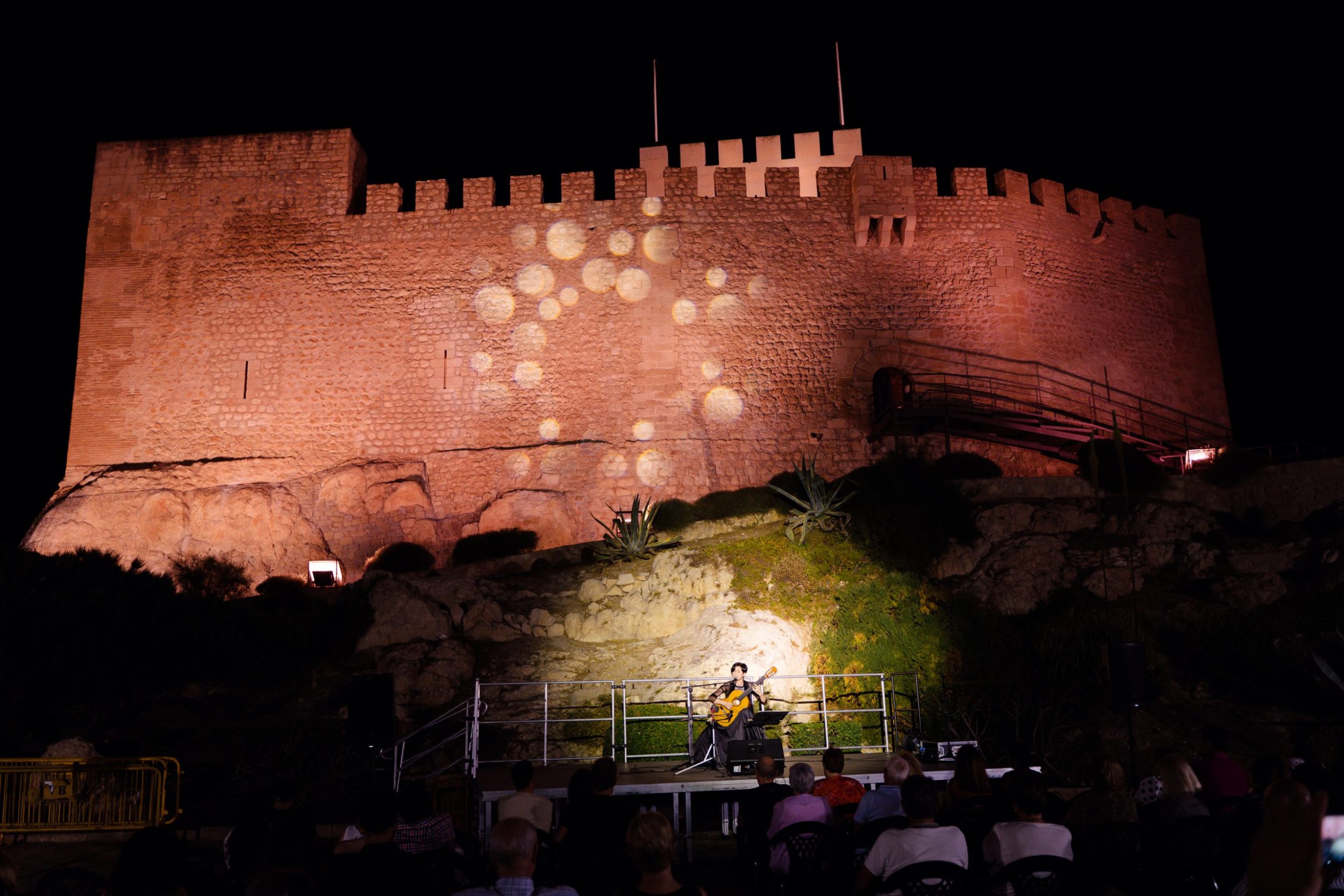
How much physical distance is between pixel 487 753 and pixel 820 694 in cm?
315

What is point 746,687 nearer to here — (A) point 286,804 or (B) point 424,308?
(A) point 286,804

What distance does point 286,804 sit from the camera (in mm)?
4453

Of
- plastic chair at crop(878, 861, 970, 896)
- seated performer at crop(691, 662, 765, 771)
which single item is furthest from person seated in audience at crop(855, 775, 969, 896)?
seated performer at crop(691, 662, 765, 771)

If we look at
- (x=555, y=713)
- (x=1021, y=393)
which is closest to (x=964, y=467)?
(x=1021, y=393)

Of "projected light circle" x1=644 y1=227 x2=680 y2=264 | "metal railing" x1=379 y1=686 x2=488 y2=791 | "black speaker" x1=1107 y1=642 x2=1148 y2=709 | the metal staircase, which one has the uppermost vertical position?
"projected light circle" x1=644 y1=227 x2=680 y2=264

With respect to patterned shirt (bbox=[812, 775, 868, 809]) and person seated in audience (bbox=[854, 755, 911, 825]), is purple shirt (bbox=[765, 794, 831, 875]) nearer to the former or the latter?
person seated in audience (bbox=[854, 755, 911, 825])

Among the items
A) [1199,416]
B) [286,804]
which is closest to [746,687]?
[286,804]

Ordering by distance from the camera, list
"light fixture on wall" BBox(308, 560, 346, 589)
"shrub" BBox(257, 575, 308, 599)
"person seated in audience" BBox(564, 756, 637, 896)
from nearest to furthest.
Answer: "person seated in audience" BBox(564, 756, 637, 896) < "shrub" BBox(257, 575, 308, 599) < "light fixture on wall" BBox(308, 560, 346, 589)

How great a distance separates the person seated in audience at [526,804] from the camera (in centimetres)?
466

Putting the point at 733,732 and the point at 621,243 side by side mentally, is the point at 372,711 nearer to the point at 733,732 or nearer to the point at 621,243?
the point at 733,732

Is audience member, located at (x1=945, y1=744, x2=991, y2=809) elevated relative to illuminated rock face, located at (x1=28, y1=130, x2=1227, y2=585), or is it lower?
lower

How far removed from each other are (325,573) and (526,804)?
1043cm

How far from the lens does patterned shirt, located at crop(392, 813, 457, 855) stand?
3879 mm

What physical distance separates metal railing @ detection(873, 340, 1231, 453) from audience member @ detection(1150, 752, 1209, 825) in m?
11.0
